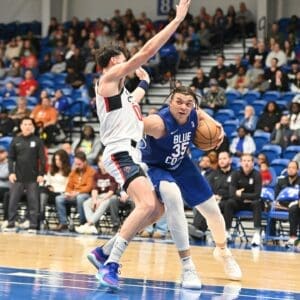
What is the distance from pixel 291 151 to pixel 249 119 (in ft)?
5.37

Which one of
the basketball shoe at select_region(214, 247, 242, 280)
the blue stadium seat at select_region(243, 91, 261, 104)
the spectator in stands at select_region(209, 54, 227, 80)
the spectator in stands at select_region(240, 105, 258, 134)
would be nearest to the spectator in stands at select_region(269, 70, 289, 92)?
the blue stadium seat at select_region(243, 91, 261, 104)

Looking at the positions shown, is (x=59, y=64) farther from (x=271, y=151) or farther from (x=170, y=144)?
(x=170, y=144)

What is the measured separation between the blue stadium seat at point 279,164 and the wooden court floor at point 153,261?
3.13 m

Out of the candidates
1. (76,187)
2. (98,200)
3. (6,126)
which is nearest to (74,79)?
(6,126)

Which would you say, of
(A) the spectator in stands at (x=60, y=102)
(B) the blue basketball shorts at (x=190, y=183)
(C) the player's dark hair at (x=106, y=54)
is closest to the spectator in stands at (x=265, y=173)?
(A) the spectator in stands at (x=60, y=102)

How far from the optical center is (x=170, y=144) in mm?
6734

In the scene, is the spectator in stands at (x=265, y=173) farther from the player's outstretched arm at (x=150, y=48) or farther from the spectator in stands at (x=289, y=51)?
the player's outstretched arm at (x=150, y=48)

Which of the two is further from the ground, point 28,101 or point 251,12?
point 251,12

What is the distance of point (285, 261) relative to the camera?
9.05 metres

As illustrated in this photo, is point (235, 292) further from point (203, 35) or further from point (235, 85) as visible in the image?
point (203, 35)

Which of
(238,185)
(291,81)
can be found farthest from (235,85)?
(238,185)

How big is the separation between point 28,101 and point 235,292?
13274mm

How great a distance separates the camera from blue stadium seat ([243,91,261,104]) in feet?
54.7

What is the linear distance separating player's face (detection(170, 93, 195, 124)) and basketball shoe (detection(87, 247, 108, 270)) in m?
1.22
